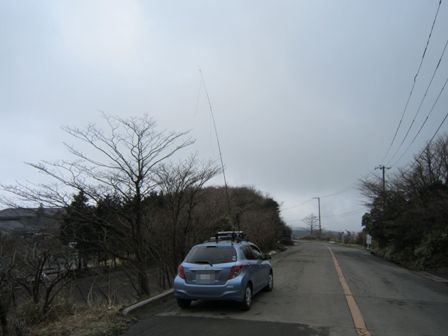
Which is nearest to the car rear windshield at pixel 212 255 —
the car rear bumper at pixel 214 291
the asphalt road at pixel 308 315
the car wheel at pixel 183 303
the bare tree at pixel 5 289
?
the car rear bumper at pixel 214 291

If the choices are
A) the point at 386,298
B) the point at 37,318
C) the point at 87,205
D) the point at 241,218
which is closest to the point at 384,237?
the point at 241,218

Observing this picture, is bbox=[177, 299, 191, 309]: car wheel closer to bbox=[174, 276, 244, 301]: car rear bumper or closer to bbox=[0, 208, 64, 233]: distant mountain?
Answer: bbox=[174, 276, 244, 301]: car rear bumper

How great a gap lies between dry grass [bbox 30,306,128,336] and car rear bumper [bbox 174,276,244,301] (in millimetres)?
1521

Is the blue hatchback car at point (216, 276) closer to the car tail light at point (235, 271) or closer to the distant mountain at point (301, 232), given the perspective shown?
the car tail light at point (235, 271)

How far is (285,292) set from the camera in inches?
528

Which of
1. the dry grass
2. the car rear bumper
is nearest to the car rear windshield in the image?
the car rear bumper

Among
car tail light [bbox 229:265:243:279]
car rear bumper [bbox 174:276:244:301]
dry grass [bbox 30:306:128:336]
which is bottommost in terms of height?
dry grass [bbox 30:306:128:336]

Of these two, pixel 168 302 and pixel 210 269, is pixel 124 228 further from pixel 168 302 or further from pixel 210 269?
pixel 210 269

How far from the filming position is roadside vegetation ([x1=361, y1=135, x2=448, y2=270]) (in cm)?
2692

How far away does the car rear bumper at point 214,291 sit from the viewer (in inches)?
399

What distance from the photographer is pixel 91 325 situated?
8.36 m

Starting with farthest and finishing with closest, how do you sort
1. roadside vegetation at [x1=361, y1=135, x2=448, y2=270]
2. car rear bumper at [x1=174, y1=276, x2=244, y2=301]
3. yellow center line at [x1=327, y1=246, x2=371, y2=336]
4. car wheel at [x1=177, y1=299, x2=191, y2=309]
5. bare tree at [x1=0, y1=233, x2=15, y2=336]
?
roadside vegetation at [x1=361, y1=135, x2=448, y2=270], car wheel at [x1=177, y1=299, x2=191, y2=309], car rear bumper at [x1=174, y1=276, x2=244, y2=301], yellow center line at [x1=327, y1=246, x2=371, y2=336], bare tree at [x1=0, y1=233, x2=15, y2=336]

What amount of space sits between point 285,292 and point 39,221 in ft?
22.8

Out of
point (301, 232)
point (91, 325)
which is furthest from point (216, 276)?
point (301, 232)
